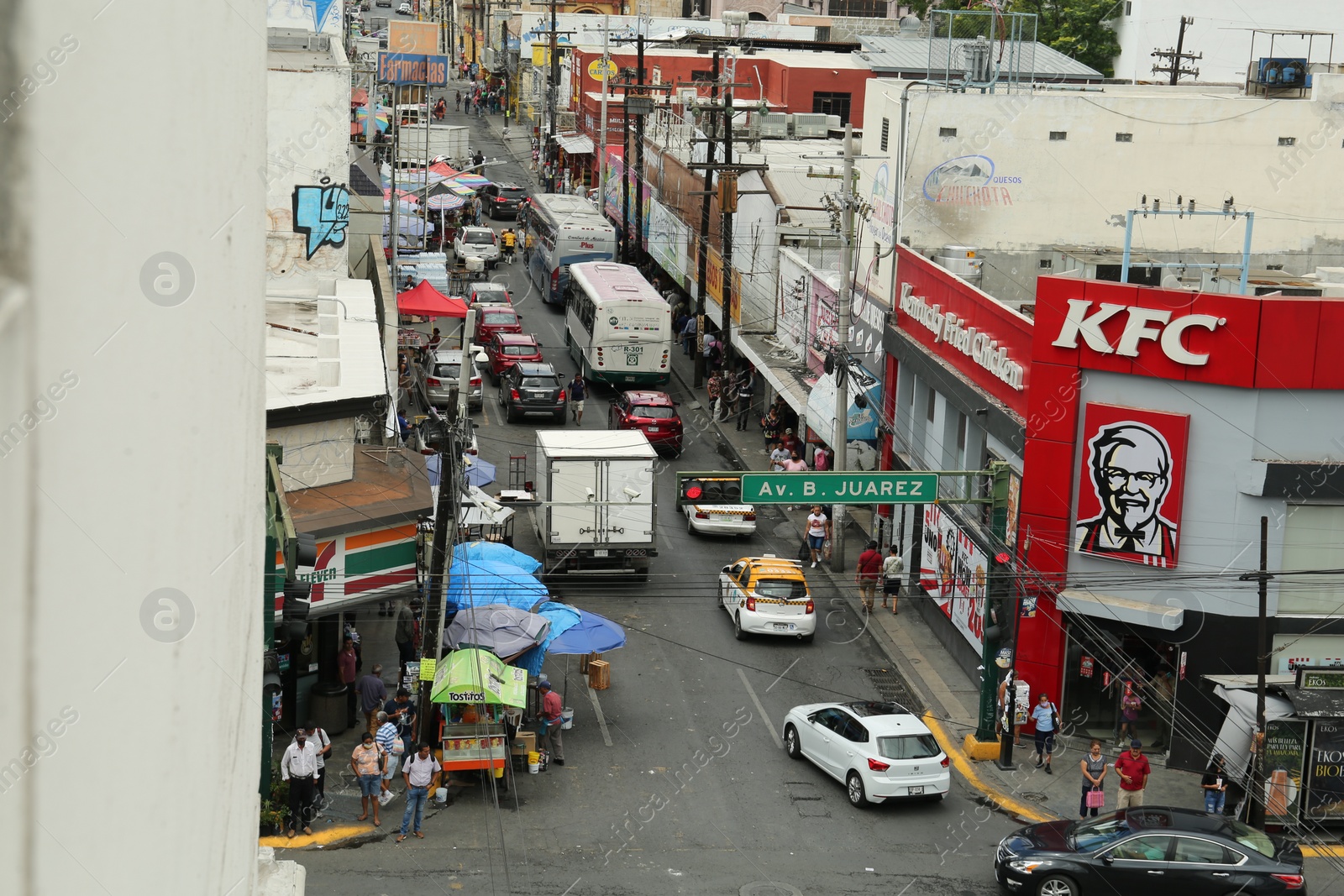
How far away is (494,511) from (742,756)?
8.95m

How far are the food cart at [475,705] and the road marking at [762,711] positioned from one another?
4826 mm

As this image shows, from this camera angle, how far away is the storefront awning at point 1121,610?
81.4 ft

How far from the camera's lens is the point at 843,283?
3438 centimetres

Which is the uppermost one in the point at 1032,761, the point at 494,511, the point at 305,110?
the point at 305,110

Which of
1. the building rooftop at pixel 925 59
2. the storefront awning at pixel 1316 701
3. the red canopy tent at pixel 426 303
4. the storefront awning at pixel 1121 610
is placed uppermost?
the building rooftop at pixel 925 59

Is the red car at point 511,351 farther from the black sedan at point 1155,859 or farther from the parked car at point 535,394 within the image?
the black sedan at point 1155,859

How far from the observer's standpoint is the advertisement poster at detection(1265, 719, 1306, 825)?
2264 cm

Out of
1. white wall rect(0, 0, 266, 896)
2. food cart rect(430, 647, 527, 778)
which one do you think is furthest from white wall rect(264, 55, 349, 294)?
white wall rect(0, 0, 266, 896)

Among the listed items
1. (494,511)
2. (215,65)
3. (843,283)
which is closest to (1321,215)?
(843,283)

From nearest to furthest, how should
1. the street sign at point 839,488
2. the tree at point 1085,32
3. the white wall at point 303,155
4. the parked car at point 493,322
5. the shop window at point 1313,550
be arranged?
the street sign at point 839,488
the shop window at point 1313,550
the white wall at point 303,155
the parked car at point 493,322
the tree at point 1085,32

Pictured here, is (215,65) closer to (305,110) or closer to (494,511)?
(494,511)

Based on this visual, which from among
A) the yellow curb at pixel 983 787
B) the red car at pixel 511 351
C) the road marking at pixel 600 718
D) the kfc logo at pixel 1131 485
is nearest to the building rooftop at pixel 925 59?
the red car at pixel 511 351

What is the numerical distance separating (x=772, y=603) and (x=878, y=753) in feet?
24.3

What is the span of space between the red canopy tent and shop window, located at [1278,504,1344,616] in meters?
29.9
